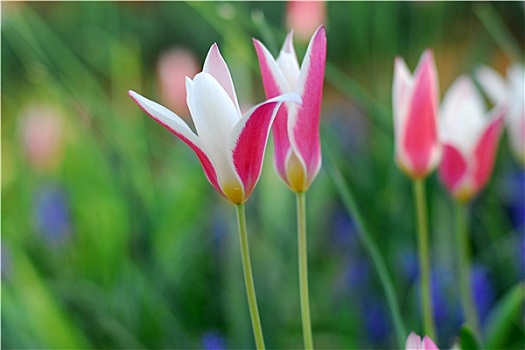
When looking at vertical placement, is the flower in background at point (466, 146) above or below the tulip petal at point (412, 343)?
above

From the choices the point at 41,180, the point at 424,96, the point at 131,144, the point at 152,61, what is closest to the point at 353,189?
the point at 424,96

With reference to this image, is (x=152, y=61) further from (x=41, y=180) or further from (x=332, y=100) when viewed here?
(x=41, y=180)

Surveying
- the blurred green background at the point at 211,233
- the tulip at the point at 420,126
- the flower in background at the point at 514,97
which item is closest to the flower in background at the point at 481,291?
the blurred green background at the point at 211,233

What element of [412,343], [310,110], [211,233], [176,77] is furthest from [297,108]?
[176,77]

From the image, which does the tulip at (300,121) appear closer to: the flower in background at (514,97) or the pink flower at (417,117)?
the pink flower at (417,117)

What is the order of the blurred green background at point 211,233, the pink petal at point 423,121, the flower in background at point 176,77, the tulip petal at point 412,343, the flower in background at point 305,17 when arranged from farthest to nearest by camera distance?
the flower in background at point 176,77 → the flower in background at point 305,17 → the blurred green background at point 211,233 → the pink petal at point 423,121 → the tulip petal at point 412,343

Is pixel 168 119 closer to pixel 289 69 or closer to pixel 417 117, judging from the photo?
pixel 289 69

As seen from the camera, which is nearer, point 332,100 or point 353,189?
point 353,189
